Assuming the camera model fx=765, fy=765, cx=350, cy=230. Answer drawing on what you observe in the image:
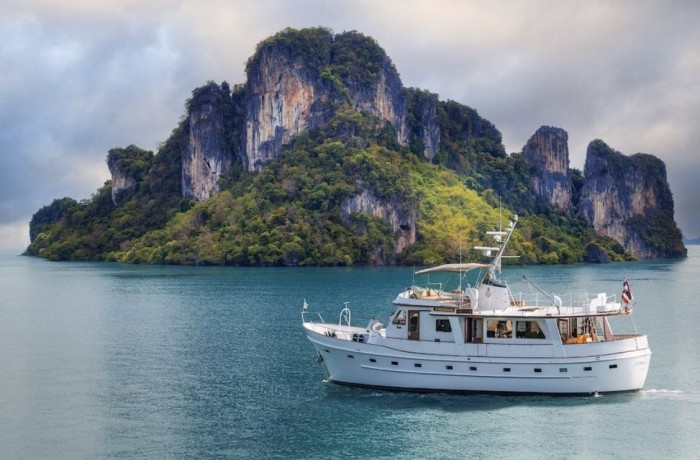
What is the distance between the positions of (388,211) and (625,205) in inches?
3005

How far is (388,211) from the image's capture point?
402 ft

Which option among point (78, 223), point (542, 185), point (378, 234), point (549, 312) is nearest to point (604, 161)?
point (542, 185)

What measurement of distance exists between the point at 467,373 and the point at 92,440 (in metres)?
13.4

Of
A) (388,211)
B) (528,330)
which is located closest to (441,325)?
(528,330)

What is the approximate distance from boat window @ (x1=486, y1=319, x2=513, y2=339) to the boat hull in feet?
2.96

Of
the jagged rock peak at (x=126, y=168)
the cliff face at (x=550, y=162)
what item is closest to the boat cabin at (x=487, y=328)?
the cliff face at (x=550, y=162)

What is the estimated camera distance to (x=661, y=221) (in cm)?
18325

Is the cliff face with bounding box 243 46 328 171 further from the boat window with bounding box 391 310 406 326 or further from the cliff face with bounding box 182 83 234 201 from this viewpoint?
the boat window with bounding box 391 310 406 326

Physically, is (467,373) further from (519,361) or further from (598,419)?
(598,419)

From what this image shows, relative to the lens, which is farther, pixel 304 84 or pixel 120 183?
pixel 120 183

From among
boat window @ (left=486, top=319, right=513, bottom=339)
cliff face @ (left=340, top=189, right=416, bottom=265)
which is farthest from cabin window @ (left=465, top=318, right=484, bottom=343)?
cliff face @ (left=340, top=189, right=416, bottom=265)

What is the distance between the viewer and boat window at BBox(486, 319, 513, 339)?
94.4 ft

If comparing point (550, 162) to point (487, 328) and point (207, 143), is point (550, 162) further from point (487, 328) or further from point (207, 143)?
point (487, 328)

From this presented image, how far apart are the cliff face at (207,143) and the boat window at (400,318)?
390 feet
